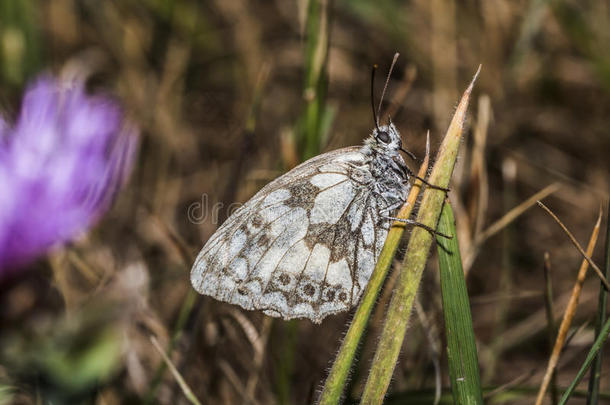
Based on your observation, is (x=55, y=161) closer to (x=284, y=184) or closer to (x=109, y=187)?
(x=109, y=187)

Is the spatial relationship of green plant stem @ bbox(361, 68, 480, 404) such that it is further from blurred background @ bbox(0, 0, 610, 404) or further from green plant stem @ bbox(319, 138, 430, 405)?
blurred background @ bbox(0, 0, 610, 404)

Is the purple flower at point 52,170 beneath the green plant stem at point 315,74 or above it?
beneath

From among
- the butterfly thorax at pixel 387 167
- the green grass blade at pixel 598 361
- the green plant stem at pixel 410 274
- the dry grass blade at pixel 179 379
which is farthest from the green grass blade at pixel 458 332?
the dry grass blade at pixel 179 379

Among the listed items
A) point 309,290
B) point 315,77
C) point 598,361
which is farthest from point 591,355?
point 315,77

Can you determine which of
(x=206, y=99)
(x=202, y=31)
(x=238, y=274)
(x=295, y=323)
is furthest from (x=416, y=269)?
(x=202, y=31)

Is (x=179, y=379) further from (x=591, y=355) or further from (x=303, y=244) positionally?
(x=591, y=355)

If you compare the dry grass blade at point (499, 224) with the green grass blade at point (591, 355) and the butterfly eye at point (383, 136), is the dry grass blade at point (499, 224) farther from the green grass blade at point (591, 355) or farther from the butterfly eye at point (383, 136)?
the green grass blade at point (591, 355)
